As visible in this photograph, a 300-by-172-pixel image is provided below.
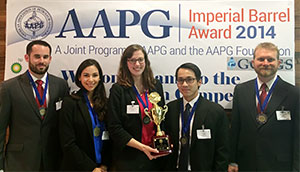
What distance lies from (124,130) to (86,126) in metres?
0.36

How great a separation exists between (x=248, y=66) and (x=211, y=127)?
0.86 m

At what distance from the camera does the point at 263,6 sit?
97.3 inches

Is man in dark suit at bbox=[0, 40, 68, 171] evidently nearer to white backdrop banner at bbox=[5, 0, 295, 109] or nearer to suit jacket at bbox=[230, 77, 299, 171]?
white backdrop banner at bbox=[5, 0, 295, 109]

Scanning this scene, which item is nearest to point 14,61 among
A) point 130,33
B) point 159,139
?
point 130,33

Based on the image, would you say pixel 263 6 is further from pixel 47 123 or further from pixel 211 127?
pixel 47 123

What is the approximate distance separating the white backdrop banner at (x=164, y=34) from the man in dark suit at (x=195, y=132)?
0.37 meters

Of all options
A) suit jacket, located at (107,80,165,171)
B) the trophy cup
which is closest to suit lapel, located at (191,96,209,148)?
the trophy cup

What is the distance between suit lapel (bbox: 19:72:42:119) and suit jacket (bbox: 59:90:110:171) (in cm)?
26

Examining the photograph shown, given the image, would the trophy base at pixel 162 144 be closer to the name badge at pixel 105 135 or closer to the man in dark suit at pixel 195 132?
the man in dark suit at pixel 195 132

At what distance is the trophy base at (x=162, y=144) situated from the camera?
2.00 meters

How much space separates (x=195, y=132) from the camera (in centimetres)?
209

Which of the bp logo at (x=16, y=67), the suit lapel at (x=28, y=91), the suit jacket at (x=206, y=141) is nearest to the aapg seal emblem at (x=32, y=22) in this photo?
the bp logo at (x=16, y=67)

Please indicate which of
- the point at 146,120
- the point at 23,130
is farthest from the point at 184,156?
the point at 23,130

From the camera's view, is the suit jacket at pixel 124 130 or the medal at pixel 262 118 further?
the medal at pixel 262 118
